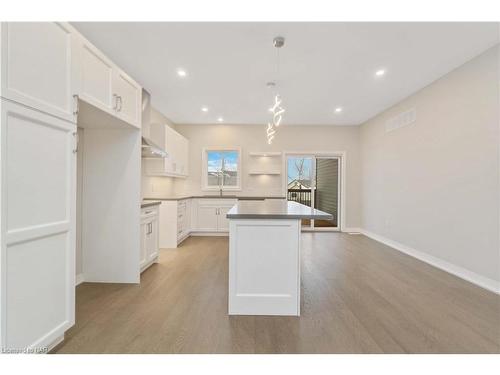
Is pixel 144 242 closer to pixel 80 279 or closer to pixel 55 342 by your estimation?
pixel 80 279

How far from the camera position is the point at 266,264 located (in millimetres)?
2113

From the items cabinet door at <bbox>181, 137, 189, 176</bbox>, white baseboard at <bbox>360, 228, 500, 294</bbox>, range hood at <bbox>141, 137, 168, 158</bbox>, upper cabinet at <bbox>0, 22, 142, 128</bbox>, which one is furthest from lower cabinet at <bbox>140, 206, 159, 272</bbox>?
white baseboard at <bbox>360, 228, 500, 294</bbox>

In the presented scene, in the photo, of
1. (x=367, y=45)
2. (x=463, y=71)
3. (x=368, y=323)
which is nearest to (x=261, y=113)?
(x=367, y=45)

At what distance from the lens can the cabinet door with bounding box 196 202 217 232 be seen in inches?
223

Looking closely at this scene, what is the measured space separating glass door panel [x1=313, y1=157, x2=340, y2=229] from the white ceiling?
2.21 meters

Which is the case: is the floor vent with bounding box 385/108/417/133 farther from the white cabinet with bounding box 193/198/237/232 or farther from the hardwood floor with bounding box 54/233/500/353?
the white cabinet with bounding box 193/198/237/232

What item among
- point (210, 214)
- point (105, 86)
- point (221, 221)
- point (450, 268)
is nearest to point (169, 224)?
point (210, 214)

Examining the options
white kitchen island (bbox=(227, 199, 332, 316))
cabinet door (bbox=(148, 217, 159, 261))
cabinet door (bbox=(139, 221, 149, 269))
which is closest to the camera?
white kitchen island (bbox=(227, 199, 332, 316))

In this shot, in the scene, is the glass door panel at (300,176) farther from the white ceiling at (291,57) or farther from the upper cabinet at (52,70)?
the upper cabinet at (52,70)

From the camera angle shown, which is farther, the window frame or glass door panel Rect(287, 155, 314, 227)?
glass door panel Rect(287, 155, 314, 227)

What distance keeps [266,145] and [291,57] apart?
3.39m

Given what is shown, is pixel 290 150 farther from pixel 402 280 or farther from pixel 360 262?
pixel 402 280

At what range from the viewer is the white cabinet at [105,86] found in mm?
1896
